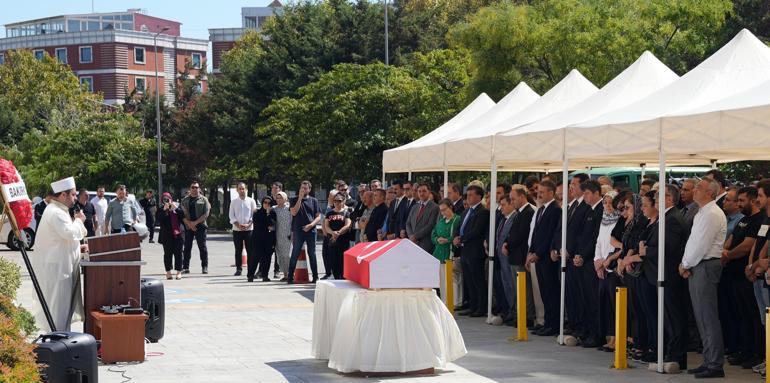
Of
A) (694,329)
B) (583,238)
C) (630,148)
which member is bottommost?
(694,329)

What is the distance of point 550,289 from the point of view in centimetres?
1501

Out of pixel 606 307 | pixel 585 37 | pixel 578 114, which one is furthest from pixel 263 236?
pixel 585 37

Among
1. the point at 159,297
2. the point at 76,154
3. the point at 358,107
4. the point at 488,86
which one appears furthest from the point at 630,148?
the point at 76,154

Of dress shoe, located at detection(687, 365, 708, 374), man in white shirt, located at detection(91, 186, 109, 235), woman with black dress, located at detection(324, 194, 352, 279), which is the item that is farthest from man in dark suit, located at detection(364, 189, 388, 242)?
dress shoe, located at detection(687, 365, 708, 374)

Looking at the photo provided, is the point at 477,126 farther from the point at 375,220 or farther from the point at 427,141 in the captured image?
the point at 375,220

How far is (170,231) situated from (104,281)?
11.3 m

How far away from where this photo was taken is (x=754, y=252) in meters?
11.2

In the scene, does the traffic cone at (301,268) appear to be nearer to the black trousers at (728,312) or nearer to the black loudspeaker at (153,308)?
the black loudspeaker at (153,308)

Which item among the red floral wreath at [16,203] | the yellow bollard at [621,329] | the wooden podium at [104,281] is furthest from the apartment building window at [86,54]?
the yellow bollard at [621,329]

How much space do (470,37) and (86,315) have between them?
27.0m

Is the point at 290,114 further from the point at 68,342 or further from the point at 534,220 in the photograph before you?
the point at 68,342

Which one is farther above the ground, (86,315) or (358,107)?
(358,107)

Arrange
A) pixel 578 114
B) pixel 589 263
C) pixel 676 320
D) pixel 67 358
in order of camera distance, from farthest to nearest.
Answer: pixel 578 114, pixel 589 263, pixel 676 320, pixel 67 358

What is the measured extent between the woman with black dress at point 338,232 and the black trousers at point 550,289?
26.1 ft
